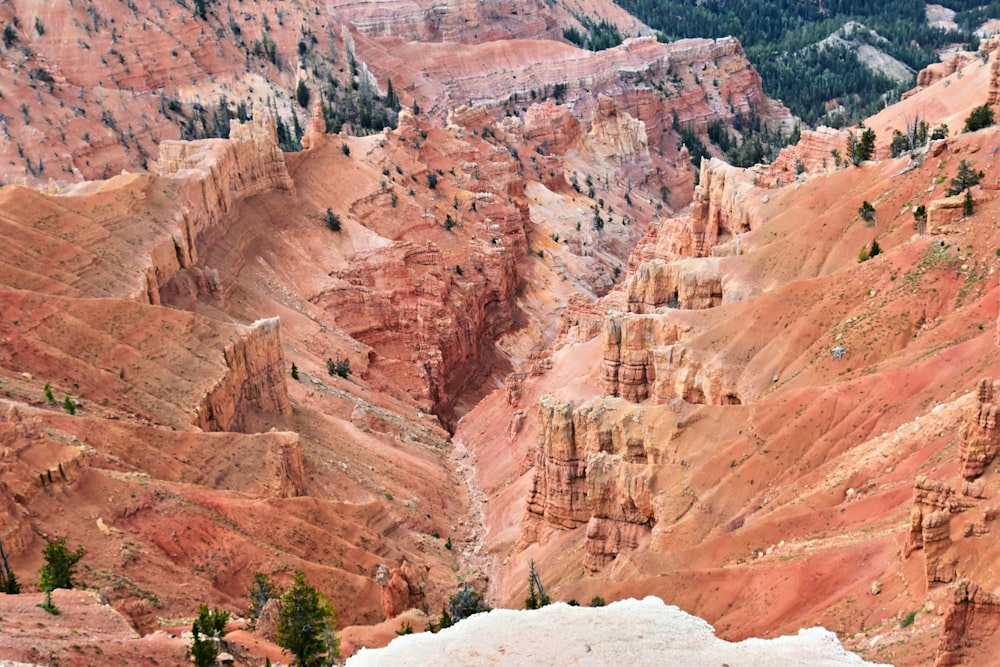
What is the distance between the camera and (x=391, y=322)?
101 m

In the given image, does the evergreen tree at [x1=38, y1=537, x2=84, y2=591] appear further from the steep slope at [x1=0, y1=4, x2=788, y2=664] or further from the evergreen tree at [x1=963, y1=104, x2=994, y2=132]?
the evergreen tree at [x1=963, y1=104, x2=994, y2=132]

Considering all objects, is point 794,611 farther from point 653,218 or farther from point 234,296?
point 653,218

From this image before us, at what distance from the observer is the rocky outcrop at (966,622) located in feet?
101

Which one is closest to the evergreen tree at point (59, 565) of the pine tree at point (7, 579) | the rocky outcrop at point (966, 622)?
the pine tree at point (7, 579)

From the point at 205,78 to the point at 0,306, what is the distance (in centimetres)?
7842

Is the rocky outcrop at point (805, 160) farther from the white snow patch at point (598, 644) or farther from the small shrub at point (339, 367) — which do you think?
the white snow patch at point (598, 644)

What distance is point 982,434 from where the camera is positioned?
125 ft

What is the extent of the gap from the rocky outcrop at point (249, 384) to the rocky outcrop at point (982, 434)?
3709cm

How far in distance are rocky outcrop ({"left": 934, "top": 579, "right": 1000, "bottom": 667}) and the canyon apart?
89 mm

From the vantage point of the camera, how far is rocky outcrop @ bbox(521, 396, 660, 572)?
57.8 metres

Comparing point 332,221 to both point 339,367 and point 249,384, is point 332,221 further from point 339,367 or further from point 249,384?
point 249,384

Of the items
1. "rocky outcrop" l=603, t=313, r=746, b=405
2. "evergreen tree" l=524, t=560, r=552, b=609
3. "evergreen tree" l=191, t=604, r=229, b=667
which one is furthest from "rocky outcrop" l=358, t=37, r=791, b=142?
"evergreen tree" l=191, t=604, r=229, b=667

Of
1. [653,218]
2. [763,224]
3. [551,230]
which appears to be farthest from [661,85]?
[763,224]

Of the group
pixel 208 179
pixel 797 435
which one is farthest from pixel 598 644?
pixel 208 179
